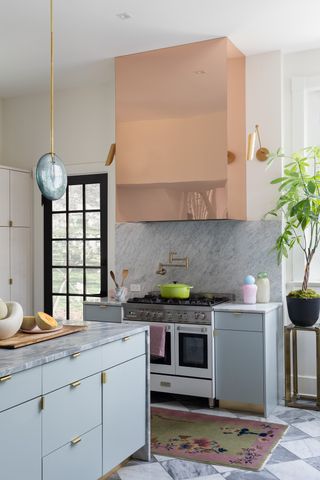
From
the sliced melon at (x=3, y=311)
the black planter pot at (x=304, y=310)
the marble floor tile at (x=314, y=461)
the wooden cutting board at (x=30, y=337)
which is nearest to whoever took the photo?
the wooden cutting board at (x=30, y=337)

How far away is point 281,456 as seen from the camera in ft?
11.8

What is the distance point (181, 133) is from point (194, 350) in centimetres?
186

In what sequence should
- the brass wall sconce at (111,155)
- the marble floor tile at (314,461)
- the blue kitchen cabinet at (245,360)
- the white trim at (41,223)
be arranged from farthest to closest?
the white trim at (41,223)
the brass wall sconce at (111,155)
the blue kitchen cabinet at (245,360)
the marble floor tile at (314,461)

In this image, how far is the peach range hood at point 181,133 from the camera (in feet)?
15.2

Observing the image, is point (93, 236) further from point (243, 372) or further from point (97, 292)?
point (243, 372)

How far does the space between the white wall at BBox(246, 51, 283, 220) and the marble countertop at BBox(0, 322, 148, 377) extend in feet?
6.65

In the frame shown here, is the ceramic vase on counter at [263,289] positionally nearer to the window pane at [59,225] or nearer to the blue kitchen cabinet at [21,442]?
the window pane at [59,225]

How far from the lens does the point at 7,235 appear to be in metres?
5.75

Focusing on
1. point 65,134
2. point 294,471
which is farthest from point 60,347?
point 65,134

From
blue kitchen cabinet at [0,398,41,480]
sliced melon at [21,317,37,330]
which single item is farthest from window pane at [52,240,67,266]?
blue kitchen cabinet at [0,398,41,480]

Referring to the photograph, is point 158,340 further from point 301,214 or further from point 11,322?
point 11,322

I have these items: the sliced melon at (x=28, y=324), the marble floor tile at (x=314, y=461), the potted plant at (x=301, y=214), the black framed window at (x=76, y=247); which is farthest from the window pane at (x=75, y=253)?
the marble floor tile at (x=314, y=461)

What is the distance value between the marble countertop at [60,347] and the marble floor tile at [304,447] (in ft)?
4.36

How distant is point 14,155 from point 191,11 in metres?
2.98
